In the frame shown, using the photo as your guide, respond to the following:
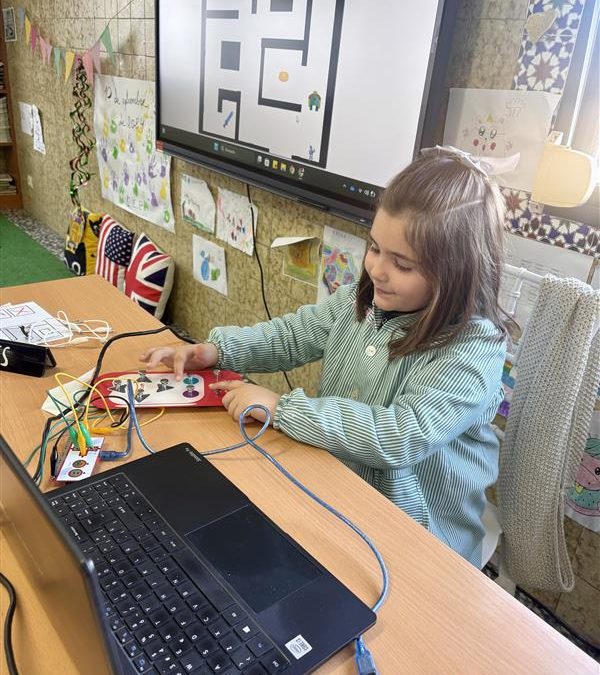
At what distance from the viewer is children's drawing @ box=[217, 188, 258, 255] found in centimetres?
181

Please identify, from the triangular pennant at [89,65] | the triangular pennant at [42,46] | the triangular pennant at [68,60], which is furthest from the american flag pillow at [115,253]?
the triangular pennant at [42,46]

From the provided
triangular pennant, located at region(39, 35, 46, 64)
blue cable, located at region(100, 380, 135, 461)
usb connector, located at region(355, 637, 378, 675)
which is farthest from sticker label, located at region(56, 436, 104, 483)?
triangular pennant, located at region(39, 35, 46, 64)

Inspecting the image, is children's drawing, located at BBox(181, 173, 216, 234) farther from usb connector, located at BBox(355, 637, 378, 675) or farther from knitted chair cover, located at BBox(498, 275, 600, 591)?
usb connector, located at BBox(355, 637, 378, 675)

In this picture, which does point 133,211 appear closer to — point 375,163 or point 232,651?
point 375,163

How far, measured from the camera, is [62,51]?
2734mm

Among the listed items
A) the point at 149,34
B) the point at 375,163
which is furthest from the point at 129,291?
the point at 375,163

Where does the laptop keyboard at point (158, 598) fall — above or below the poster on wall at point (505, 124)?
below

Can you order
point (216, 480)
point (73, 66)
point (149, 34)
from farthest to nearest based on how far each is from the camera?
point (73, 66)
point (149, 34)
point (216, 480)

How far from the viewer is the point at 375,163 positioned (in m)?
1.27

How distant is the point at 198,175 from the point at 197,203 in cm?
10

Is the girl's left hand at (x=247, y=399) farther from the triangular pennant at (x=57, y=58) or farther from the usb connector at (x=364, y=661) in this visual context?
the triangular pennant at (x=57, y=58)

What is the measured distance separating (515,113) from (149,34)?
1532 mm

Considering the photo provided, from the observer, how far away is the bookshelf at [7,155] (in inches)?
140

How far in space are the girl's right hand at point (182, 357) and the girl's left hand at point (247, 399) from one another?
0.38 ft
